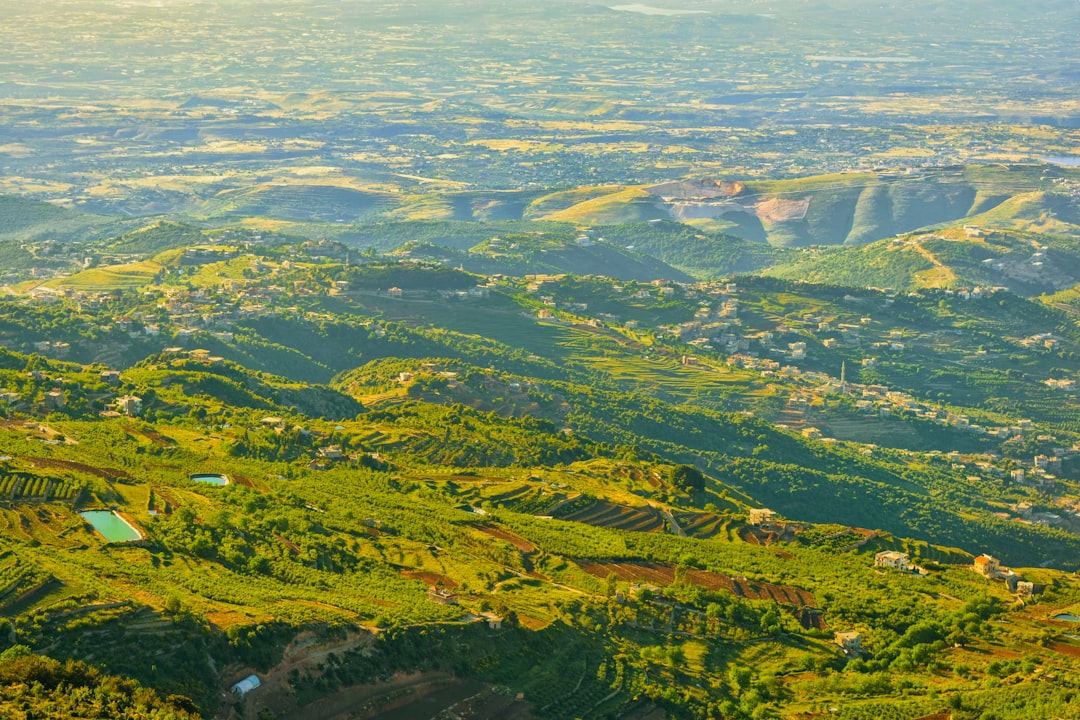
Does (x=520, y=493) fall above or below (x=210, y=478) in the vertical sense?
below

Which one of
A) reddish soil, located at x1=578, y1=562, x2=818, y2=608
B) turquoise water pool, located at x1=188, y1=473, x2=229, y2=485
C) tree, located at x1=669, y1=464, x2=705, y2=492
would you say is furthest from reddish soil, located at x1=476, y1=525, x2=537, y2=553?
tree, located at x1=669, y1=464, x2=705, y2=492

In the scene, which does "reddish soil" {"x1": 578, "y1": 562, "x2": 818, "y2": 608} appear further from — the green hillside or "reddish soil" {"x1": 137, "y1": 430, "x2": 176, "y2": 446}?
"reddish soil" {"x1": 137, "y1": 430, "x2": 176, "y2": 446}

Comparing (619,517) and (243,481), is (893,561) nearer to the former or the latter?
(619,517)

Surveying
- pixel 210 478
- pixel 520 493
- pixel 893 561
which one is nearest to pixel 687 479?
pixel 520 493

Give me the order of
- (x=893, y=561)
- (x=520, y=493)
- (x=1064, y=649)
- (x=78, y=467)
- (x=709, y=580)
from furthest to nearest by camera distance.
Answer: (x=520, y=493) < (x=893, y=561) < (x=78, y=467) < (x=709, y=580) < (x=1064, y=649)

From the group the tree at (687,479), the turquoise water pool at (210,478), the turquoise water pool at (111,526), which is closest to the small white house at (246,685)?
the turquoise water pool at (111,526)
